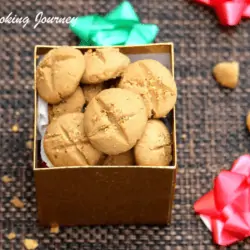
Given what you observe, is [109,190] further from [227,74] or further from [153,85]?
[227,74]

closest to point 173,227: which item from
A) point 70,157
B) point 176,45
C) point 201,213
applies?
point 201,213

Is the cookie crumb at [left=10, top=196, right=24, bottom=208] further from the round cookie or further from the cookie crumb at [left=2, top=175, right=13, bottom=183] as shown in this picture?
the round cookie

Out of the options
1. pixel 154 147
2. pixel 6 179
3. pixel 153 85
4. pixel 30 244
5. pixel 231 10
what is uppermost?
pixel 231 10

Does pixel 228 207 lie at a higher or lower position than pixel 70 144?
lower

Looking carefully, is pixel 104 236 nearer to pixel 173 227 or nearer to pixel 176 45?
pixel 173 227

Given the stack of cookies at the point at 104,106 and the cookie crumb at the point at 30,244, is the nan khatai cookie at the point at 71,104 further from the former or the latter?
the cookie crumb at the point at 30,244

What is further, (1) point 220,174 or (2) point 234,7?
(2) point 234,7

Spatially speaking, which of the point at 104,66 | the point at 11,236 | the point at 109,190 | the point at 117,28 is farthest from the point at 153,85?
the point at 11,236
